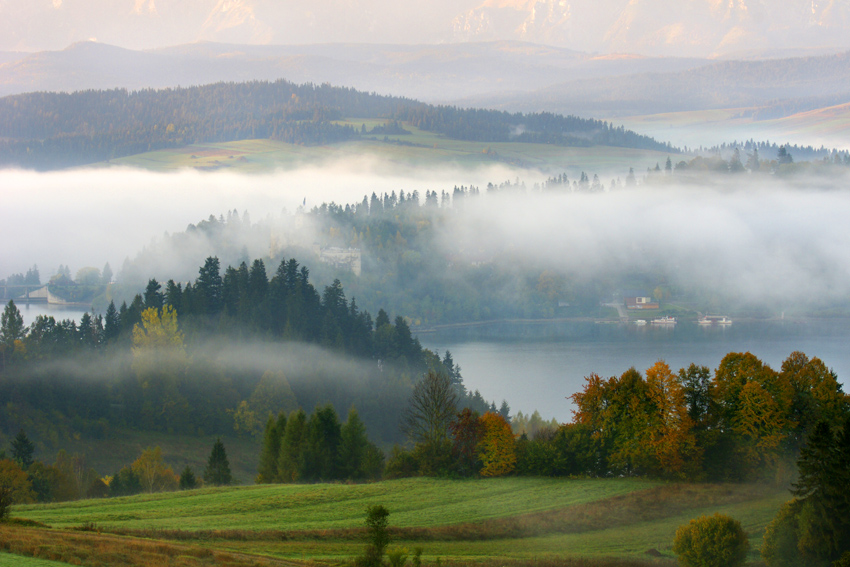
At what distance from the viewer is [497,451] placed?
4612 centimetres

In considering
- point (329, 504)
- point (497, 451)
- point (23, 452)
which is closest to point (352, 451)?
point (497, 451)

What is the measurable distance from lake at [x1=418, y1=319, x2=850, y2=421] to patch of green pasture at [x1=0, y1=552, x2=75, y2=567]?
71.2 meters

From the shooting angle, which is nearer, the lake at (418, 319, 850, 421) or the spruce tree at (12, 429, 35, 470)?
the spruce tree at (12, 429, 35, 470)

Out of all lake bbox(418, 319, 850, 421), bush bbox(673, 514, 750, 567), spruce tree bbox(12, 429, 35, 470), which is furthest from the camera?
lake bbox(418, 319, 850, 421)

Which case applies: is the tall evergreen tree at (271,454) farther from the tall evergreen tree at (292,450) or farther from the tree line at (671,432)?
the tree line at (671,432)

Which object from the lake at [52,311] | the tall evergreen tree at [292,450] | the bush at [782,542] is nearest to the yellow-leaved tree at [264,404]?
the tall evergreen tree at [292,450]

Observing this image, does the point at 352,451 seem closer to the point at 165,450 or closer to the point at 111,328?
the point at 165,450

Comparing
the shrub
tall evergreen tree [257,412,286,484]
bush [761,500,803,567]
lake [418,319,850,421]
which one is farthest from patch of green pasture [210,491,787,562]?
lake [418,319,850,421]

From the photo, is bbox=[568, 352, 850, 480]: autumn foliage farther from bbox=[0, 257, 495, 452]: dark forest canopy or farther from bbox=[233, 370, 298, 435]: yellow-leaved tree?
bbox=[0, 257, 495, 452]: dark forest canopy

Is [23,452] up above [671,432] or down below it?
below

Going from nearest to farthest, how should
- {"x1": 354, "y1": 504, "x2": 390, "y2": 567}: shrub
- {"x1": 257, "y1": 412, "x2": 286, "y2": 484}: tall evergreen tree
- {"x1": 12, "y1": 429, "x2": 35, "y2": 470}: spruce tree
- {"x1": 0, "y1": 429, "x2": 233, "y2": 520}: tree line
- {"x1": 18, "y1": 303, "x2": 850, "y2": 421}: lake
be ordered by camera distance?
{"x1": 354, "y1": 504, "x2": 390, "y2": 567}: shrub → {"x1": 0, "y1": 429, "x2": 233, "y2": 520}: tree line → {"x1": 257, "y1": 412, "x2": 286, "y2": 484}: tall evergreen tree → {"x1": 12, "y1": 429, "x2": 35, "y2": 470}: spruce tree → {"x1": 18, "y1": 303, "x2": 850, "y2": 421}: lake

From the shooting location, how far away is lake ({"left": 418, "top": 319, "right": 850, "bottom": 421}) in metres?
112

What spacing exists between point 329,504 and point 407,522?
15.9 ft

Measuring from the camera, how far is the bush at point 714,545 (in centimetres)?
2931
